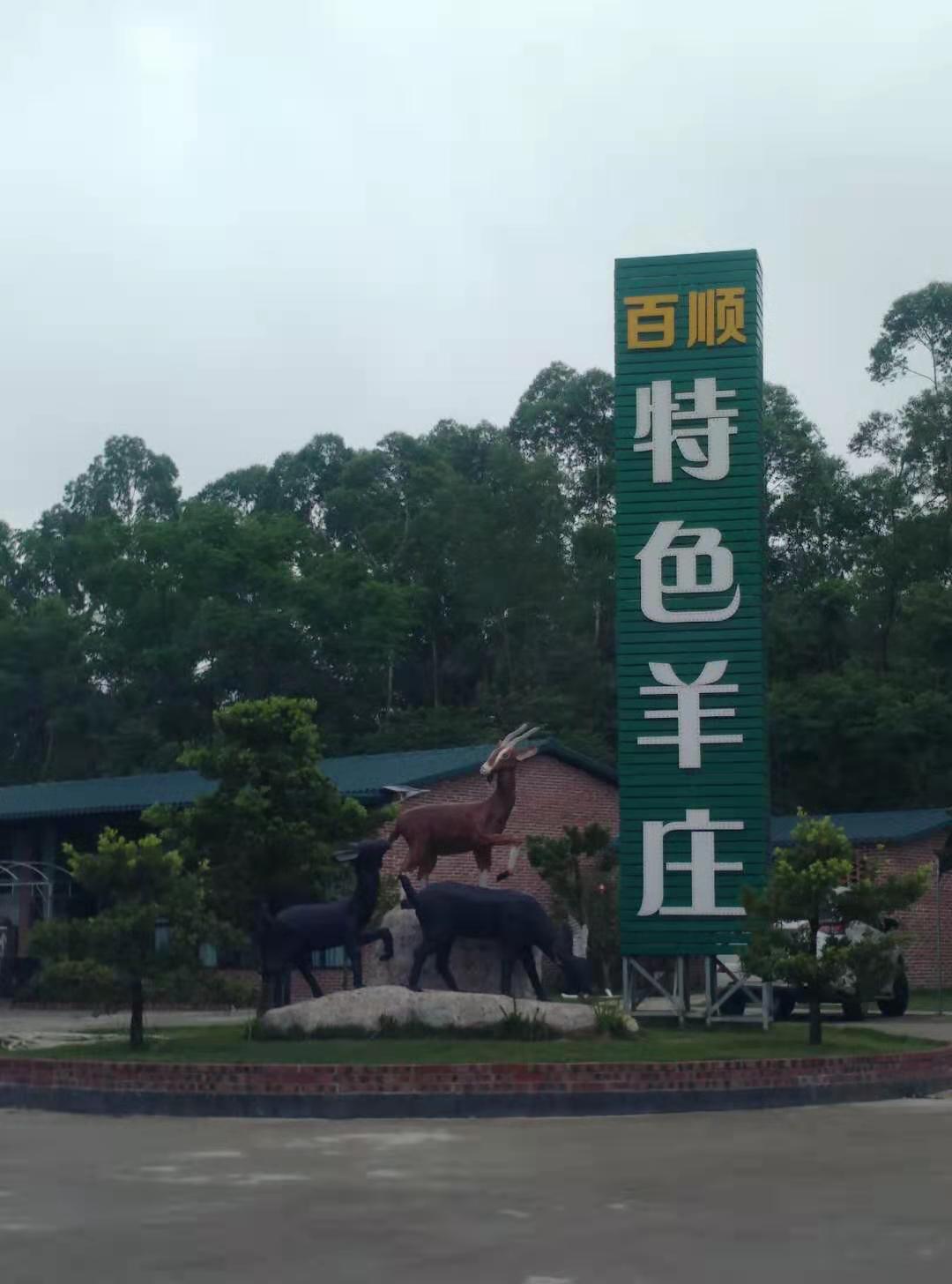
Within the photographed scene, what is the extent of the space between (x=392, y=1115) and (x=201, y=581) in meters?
46.4

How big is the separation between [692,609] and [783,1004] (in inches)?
338

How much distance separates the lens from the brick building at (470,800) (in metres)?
35.6

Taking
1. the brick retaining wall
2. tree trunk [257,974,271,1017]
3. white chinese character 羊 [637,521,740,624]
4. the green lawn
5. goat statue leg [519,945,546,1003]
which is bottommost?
the brick retaining wall

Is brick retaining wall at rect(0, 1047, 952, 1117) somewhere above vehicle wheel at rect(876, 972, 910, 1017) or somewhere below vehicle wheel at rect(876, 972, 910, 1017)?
below

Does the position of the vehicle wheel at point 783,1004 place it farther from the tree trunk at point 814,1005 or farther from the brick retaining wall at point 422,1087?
the brick retaining wall at point 422,1087

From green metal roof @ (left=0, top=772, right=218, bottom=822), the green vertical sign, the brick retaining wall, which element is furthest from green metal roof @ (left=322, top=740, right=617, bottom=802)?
the brick retaining wall

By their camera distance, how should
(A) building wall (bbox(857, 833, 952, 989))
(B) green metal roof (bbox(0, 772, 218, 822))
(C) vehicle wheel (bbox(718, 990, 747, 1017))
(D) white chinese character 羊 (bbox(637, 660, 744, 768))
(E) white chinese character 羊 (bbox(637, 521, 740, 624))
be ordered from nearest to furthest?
1. (D) white chinese character 羊 (bbox(637, 660, 744, 768))
2. (E) white chinese character 羊 (bbox(637, 521, 740, 624))
3. (C) vehicle wheel (bbox(718, 990, 747, 1017))
4. (B) green metal roof (bbox(0, 772, 218, 822))
5. (A) building wall (bbox(857, 833, 952, 989))

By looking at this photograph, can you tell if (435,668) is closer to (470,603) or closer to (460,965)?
(470,603)

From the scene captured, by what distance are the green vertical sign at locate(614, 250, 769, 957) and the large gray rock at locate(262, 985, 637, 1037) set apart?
3.93 m

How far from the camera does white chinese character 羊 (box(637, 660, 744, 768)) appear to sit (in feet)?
73.7

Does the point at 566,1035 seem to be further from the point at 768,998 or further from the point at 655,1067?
the point at 768,998

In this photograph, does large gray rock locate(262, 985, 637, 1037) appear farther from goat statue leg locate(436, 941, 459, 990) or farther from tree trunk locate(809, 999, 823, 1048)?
tree trunk locate(809, 999, 823, 1048)

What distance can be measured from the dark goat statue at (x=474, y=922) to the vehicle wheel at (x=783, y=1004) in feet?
29.5

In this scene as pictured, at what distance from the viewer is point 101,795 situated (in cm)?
3809
